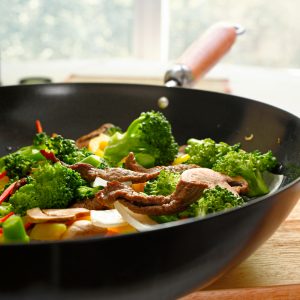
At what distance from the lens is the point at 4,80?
3.88m

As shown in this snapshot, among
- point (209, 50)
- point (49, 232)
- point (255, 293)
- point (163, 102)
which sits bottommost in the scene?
point (255, 293)

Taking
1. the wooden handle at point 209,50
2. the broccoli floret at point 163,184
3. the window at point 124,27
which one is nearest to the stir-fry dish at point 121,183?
the broccoli floret at point 163,184

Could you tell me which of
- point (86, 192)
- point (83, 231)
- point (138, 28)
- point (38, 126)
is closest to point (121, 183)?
point (86, 192)

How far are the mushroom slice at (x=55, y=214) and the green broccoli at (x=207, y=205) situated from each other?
6.8 inches

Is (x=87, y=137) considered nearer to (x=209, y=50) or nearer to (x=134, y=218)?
(x=209, y=50)

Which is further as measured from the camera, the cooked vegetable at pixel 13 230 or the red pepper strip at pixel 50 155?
the red pepper strip at pixel 50 155

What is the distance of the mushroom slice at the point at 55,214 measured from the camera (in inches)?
55.1

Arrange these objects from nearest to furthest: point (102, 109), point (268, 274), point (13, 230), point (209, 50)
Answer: point (13, 230) → point (268, 274) → point (102, 109) → point (209, 50)

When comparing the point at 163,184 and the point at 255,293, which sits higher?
the point at 163,184

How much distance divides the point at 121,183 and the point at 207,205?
0.77 ft

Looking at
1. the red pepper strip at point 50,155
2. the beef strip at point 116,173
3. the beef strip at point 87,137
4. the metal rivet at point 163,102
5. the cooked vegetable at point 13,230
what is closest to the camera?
the cooked vegetable at point 13,230

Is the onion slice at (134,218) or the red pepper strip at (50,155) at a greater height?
the red pepper strip at (50,155)

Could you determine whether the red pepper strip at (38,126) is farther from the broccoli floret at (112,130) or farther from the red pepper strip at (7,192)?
the red pepper strip at (7,192)

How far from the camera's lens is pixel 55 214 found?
4.68 ft
